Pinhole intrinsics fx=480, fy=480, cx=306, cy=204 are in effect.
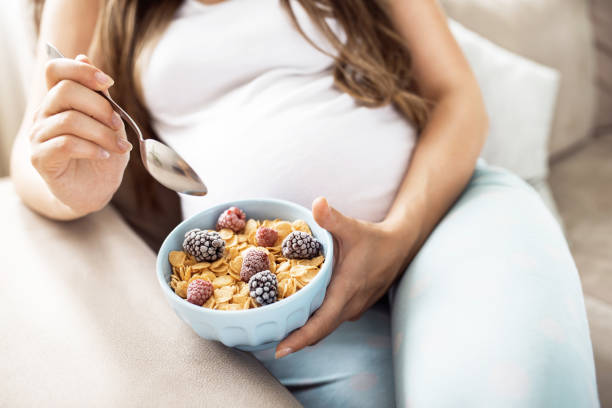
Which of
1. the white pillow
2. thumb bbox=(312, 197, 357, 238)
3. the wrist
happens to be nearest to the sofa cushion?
the white pillow

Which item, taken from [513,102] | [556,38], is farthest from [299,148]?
[556,38]

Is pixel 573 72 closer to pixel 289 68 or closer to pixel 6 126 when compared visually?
pixel 289 68

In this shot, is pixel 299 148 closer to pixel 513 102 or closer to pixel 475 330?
pixel 475 330

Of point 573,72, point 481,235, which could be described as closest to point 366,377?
point 481,235

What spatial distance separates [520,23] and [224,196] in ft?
3.22

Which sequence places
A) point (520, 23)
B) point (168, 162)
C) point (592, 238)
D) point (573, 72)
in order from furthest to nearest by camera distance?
point (573, 72) → point (520, 23) → point (592, 238) → point (168, 162)

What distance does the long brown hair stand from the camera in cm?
83

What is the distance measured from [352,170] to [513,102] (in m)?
0.63

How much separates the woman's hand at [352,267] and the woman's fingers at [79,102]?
25 centimetres

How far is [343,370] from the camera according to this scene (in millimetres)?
667

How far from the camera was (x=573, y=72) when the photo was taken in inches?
53.5

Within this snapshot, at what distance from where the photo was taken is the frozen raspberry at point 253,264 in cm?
52

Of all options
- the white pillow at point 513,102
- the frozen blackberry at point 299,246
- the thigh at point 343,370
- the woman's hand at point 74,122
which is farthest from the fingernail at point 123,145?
the white pillow at point 513,102

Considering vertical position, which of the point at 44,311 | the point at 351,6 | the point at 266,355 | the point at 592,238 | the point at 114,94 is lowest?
the point at 592,238
